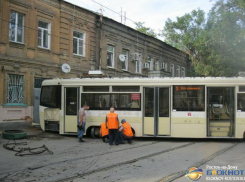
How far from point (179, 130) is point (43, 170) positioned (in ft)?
21.4

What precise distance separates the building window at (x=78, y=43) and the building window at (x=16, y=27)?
15.0 ft

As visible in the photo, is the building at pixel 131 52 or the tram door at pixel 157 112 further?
the building at pixel 131 52

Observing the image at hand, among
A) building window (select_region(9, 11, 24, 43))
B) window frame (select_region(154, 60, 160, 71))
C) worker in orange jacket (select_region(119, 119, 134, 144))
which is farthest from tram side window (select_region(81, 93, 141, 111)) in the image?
window frame (select_region(154, 60, 160, 71))

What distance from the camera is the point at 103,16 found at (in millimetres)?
21750

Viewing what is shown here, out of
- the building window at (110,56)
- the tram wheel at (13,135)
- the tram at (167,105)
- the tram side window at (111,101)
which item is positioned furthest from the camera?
the building window at (110,56)

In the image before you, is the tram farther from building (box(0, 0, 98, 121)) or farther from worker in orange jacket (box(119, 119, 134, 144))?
building (box(0, 0, 98, 121))

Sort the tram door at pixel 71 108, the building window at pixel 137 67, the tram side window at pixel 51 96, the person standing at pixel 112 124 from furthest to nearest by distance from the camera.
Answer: the building window at pixel 137 67, the tram side window at pixel 51 96, the tram door at pixel 71 108, the person standing at pixel 112 124

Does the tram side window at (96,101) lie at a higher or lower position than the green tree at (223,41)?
lower

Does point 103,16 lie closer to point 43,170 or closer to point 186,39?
point 186,39

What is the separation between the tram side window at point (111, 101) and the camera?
475 inches

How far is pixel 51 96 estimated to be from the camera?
1316 cm

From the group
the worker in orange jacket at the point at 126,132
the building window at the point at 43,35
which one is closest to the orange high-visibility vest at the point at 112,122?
the worker in orange jacket at the point at 126,132

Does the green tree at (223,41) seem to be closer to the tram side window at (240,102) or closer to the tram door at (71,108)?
the tram side window at (240,102)

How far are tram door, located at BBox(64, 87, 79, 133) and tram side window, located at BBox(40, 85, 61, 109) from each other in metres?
0.41
